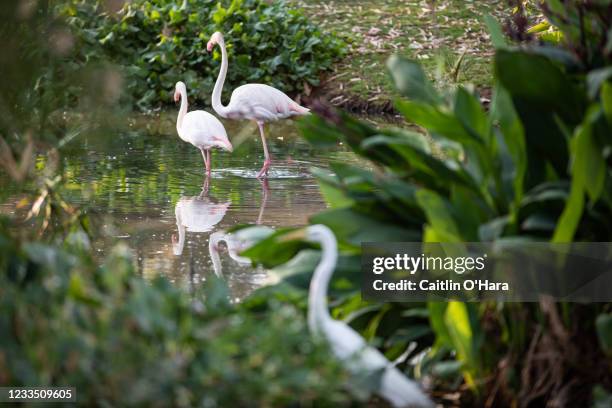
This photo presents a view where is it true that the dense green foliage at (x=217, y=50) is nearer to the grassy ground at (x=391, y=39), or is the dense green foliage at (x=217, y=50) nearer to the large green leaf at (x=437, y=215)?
the grassy ground at (x=391, y=39)

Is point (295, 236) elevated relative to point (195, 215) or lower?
elevated

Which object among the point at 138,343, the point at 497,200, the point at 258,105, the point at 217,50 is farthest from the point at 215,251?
the point at 217,50

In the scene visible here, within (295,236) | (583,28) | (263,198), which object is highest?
(583,28)

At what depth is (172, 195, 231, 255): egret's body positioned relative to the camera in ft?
22.6

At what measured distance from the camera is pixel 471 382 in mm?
3566

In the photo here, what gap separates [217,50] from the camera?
14.2 metres

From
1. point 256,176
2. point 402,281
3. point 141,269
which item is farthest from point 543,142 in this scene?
point 256,176

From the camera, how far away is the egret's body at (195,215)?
22.6 feet

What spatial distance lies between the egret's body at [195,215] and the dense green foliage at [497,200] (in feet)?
8.73

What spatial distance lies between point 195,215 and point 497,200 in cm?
404

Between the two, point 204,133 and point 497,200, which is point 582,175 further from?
point 204,133

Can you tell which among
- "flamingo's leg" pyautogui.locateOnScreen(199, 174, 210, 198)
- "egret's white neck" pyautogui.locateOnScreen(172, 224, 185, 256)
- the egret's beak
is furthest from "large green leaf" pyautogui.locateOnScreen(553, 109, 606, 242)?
"flamingo's leg" pyautogui.locateOnScreen(199, 174, 210, 198)

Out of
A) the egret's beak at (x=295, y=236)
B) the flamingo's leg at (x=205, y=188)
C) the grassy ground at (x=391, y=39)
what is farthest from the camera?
the grassy ground at (x=391, y=39)

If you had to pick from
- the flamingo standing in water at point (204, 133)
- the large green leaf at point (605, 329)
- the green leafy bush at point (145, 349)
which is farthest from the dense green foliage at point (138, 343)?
the flamingo standing in water at point (204, 133)
